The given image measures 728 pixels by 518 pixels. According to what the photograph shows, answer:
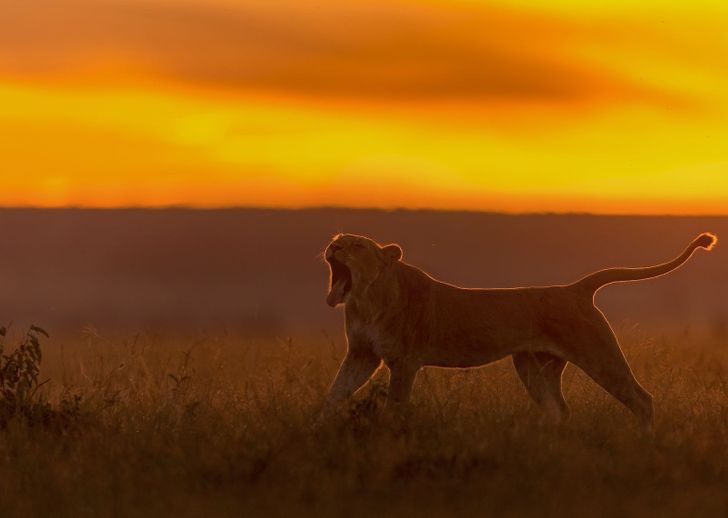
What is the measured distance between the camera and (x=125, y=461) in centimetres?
923

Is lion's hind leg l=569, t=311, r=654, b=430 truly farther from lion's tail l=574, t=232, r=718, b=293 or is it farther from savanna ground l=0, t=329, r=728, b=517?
lion's tail l=574, t=232, r=718, b=293

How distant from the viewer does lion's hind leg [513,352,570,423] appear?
11562 millimetres

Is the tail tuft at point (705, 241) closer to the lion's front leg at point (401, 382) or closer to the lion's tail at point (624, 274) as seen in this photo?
the lion's tail at point (624, 274)

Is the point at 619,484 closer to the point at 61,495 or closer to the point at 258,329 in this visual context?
the point at 61,495

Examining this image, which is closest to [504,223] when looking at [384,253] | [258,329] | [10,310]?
[10,310]

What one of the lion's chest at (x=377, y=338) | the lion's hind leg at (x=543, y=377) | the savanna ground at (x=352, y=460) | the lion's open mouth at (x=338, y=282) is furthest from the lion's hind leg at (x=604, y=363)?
the lion's open mouth at (x=338, y=282)

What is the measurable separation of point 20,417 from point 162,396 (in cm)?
117

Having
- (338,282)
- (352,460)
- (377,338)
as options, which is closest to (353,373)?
(377,338)

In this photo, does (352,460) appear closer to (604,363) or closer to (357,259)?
(357,259)

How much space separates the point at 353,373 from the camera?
11305mm

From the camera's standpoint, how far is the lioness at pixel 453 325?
37.0 ft

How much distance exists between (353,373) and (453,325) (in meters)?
0.82

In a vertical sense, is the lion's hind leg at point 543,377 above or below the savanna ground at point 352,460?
above

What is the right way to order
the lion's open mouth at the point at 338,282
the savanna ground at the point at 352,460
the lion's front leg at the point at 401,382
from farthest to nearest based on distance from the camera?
the lion's open mouth at the point at 338,282
the lion's front leg at the point at 401,382
the savanna ground at the point at 352,460
